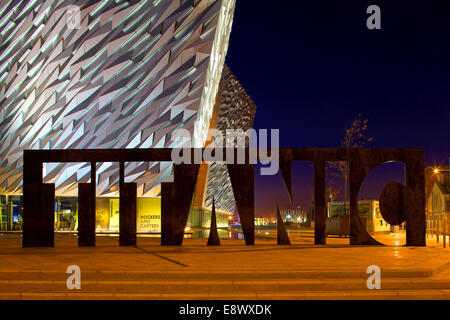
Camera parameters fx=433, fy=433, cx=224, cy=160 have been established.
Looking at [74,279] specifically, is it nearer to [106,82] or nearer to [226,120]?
[106,82]

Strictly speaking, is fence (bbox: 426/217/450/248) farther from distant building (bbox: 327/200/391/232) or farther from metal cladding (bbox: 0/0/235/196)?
metal cladding (bbox: 0/0/235/196)

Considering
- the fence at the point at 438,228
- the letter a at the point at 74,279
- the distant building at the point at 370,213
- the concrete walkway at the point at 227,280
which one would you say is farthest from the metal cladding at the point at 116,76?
the letter a at the point at 74,279

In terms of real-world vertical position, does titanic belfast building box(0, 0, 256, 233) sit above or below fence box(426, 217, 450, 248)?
above

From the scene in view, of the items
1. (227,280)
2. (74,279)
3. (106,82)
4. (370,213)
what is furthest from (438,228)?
(106,82)

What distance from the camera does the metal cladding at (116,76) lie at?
24812 mm

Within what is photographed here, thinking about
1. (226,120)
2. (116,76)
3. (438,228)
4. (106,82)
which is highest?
(226,120)

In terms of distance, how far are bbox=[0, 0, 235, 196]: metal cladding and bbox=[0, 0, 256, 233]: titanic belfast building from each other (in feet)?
0.19

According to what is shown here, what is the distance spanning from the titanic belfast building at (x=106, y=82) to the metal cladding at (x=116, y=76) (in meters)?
0.06

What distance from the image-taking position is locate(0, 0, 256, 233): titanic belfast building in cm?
2489

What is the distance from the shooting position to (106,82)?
1019 inches

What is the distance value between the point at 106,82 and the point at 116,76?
0.74 metres

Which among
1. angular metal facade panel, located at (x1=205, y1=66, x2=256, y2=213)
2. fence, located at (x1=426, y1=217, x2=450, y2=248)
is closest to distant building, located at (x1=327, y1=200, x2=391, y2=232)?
fence, located at (x1=426, y1=217, x2=450, y2=248)
